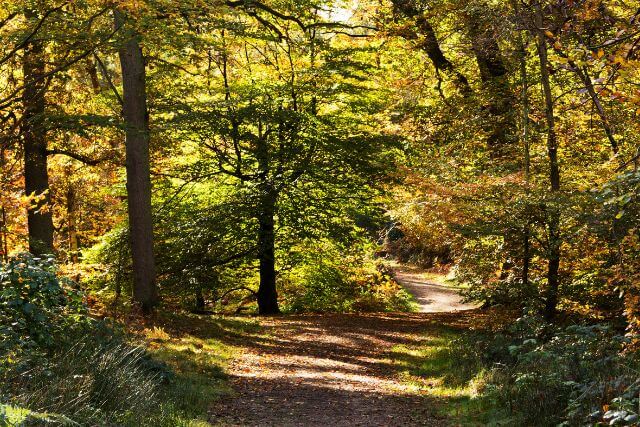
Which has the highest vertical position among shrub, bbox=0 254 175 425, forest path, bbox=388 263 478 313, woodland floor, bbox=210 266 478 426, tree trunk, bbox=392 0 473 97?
tree trunk, bbox=392 0 473 97

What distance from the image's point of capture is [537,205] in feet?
35.8

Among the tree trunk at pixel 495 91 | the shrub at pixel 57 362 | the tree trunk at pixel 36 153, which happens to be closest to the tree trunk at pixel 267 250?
→ the tree trunk at pixel 36 153

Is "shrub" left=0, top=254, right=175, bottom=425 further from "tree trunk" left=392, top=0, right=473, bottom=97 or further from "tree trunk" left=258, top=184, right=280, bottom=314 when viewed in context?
"tree trunk" left=392, top=0, right=473, bottom=97

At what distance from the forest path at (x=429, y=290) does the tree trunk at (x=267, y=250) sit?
5.94 meters

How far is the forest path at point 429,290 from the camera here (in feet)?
83.3

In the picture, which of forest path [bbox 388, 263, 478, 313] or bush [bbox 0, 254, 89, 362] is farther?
forest path [bbox 388, 263, 478, 313]

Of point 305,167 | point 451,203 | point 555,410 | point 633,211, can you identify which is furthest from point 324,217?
point 555,410

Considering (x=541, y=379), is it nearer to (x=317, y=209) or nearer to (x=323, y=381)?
(x=323, y=381)

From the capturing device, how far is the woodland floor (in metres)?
7.86

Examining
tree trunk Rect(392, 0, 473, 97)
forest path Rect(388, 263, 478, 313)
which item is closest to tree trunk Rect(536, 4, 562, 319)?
tree trunk Rect(392, 0, 473, 97)

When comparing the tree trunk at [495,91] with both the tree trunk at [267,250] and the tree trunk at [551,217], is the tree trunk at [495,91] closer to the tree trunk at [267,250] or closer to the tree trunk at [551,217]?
the tree trunk at [551,217]

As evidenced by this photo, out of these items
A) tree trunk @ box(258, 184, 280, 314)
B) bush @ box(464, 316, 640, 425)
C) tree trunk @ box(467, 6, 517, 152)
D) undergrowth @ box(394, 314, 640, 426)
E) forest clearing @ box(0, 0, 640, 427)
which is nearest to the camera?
bush @ box(464, 316, 640, 425)

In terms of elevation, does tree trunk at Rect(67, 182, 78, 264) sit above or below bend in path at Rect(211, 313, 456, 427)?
above

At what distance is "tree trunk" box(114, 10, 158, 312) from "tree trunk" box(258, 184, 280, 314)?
382 cm
